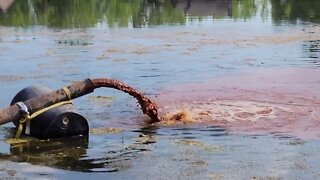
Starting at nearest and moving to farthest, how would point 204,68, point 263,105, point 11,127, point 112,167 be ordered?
point 112,167 < point 11,127 < point 263,105 < point 204,68

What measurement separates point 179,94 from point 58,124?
3.85 meters

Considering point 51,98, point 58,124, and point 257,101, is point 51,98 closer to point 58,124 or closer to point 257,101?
point 58,124

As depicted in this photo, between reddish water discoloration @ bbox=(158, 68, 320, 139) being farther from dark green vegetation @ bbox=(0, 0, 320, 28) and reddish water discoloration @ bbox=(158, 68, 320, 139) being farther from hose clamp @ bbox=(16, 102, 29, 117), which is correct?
dark green vegetation @ bbox=(0, 0, 320, 28)

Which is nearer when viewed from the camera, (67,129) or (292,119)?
(67,129)

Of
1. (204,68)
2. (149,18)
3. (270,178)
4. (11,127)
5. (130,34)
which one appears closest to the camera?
(270,178)

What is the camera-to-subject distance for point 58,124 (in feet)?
32.9

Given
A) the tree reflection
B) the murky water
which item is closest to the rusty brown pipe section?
the murky water

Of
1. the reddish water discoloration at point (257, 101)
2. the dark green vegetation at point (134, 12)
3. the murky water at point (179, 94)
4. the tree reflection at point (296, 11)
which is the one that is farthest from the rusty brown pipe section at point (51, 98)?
the tree reflection at point (296, 11)

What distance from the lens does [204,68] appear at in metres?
16.8

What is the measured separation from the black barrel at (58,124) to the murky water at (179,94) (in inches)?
7.0

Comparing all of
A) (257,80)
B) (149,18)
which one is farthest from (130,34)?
(257,80)

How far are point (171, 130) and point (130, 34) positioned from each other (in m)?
14.8

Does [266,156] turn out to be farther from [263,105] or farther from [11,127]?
[11,127]

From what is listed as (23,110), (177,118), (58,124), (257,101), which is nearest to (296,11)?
(257,101)
